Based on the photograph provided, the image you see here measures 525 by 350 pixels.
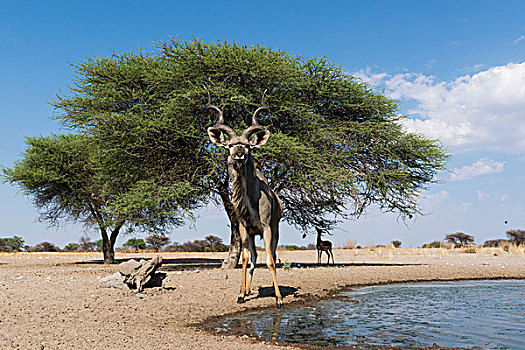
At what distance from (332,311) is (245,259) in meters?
2.22

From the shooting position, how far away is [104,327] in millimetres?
7918

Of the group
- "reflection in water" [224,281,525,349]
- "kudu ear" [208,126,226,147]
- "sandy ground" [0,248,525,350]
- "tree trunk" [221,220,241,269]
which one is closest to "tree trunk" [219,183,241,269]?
"tree trunk" [221,220,241,269]

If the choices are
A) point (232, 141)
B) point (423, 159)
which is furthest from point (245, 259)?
point (423, 159)

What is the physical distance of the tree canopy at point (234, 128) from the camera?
56.9 ft

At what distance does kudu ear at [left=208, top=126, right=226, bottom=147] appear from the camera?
903 cm

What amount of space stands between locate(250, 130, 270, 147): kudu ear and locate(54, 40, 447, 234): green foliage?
680 cm

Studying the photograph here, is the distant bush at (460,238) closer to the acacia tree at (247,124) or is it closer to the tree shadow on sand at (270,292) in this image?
the acacia tree at (247,124)

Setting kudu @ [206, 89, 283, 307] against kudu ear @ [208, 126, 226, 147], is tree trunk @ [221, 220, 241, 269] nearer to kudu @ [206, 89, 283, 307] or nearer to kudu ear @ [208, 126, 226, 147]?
kudu @ [206, 89, 283, 307]

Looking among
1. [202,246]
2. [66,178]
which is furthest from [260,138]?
[202,246]

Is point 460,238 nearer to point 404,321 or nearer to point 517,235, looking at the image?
point 517,235

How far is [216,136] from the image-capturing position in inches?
364

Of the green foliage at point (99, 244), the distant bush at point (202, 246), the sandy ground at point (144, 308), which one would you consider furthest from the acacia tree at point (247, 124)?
the green foliage at point (99, 244)

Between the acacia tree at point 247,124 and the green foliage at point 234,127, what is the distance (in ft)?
0.16

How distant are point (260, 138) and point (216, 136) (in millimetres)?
924
